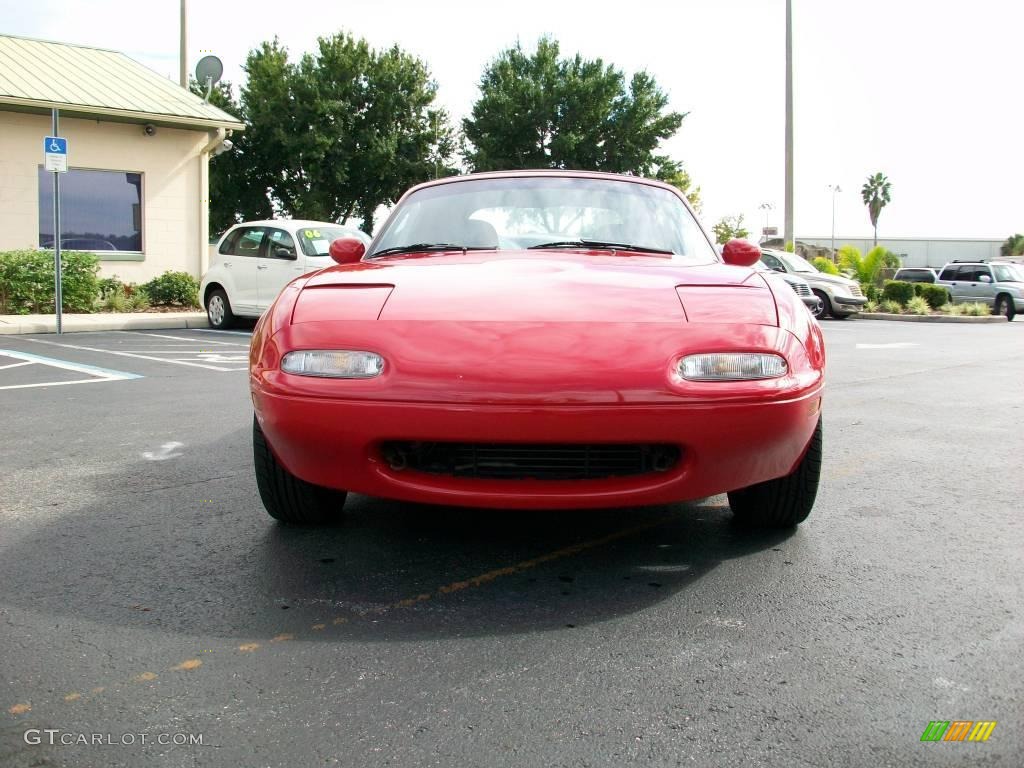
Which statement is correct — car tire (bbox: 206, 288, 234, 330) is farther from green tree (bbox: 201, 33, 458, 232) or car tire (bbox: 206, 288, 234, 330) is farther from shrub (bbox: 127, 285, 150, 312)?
green tree (bbox: 201, 33, 458, 232)

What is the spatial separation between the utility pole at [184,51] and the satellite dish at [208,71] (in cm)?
124

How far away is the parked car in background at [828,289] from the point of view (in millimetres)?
21781

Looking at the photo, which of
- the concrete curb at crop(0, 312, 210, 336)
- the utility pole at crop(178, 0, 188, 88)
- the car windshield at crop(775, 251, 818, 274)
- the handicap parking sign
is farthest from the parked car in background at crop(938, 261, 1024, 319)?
the handicap parking sign

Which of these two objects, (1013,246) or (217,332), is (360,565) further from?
(1013,246)

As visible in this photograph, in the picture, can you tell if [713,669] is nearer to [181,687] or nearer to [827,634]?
[827,634]

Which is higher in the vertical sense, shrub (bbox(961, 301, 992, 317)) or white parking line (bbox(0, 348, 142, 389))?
shrub (bbox(961, 301, 992, 317))

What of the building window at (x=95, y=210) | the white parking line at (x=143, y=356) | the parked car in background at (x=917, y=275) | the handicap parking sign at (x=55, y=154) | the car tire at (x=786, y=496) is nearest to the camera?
the car tire at (x=786, y=496)

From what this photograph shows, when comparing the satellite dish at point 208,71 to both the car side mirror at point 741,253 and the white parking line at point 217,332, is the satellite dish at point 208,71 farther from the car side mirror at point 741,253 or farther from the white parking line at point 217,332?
the car side mirror at point 741,253

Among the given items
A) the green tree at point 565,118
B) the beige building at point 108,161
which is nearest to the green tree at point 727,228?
the green tree at point 565,118

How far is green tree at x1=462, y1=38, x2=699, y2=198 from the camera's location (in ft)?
123

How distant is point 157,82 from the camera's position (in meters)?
19.1

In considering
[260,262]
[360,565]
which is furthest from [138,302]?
[360,565]

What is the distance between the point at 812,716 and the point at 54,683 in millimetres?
1623

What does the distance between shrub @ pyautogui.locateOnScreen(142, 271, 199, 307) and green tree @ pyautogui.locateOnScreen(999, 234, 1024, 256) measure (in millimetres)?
76630
